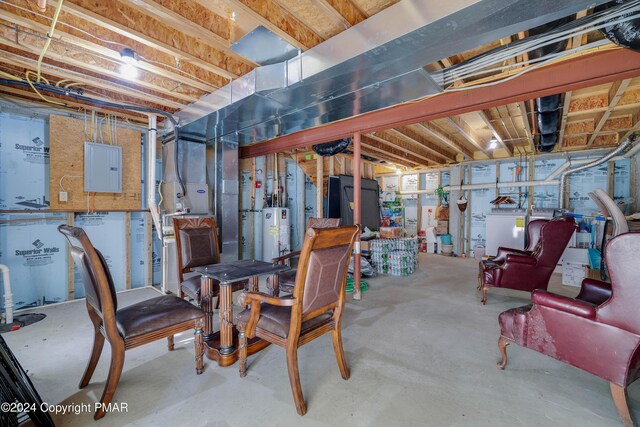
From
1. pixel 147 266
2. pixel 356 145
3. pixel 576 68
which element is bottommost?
pixel 147 266

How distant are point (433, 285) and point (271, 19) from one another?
4107mm

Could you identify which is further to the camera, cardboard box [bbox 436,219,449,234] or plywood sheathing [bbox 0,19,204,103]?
cardboard box [bbox 436,219,449,234]

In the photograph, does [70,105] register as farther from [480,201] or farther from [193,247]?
[480,201]

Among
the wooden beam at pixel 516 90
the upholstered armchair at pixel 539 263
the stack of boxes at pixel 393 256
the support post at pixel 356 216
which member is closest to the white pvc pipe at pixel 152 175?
the wooden beam at pixel 516 90

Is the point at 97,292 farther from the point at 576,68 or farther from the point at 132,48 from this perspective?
the point at 576,68

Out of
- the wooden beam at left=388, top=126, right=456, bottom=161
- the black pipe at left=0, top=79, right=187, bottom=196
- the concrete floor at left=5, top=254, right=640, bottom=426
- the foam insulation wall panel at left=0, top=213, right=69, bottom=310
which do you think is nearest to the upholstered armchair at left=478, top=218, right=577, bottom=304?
the concrete floor at left=5, top=254, right=640, bottom=426

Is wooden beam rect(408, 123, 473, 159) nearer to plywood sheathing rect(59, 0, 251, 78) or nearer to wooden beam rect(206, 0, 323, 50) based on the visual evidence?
wooden beam rect(206, 0, 323, 50)

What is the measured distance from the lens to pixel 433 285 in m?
4.28

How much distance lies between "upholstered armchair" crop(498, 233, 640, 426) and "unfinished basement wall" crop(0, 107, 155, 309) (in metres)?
5.04

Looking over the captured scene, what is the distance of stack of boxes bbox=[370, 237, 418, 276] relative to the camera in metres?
4.96

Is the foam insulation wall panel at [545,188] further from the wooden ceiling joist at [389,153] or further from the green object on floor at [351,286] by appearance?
the green object on floor at [351,286]

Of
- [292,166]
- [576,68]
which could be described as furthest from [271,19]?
[292,166]

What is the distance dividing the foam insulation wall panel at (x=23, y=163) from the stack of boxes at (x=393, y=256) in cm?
497

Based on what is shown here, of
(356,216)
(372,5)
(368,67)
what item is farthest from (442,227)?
(372,5)
